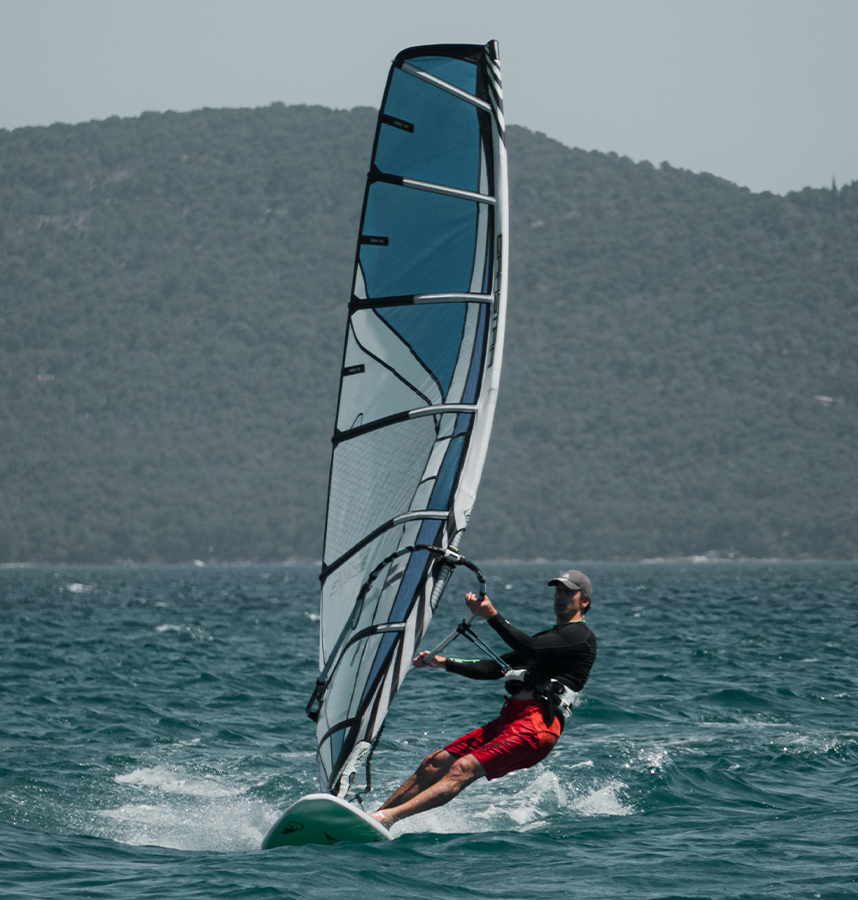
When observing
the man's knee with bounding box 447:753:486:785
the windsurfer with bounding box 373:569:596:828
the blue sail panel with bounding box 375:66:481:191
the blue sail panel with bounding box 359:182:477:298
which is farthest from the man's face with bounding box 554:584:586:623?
the blue sail panel with bounding box 375:66:481:191

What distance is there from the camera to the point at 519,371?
514 feet

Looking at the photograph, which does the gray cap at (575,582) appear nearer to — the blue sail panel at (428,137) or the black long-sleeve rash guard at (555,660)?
the black long-sleeve rash guard at (555,660)

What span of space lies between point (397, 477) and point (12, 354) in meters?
168

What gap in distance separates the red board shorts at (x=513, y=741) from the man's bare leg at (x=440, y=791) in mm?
63

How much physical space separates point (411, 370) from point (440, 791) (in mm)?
2368

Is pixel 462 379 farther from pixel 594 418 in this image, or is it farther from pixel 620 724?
pixel 594 418

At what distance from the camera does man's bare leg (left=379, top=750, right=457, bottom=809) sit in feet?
25.5

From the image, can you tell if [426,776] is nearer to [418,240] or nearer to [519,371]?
[418,240]

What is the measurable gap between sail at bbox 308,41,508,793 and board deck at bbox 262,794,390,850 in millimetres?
335

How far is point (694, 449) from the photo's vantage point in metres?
139

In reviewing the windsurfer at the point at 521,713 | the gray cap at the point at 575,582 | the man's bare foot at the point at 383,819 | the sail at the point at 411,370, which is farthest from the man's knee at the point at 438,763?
the gray cap at the point at 575,582

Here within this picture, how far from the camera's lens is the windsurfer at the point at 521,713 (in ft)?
25.4

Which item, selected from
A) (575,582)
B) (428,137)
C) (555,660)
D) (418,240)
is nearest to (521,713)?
(555,660)

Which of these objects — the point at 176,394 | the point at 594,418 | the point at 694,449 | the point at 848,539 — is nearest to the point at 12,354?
the point at 176,394
